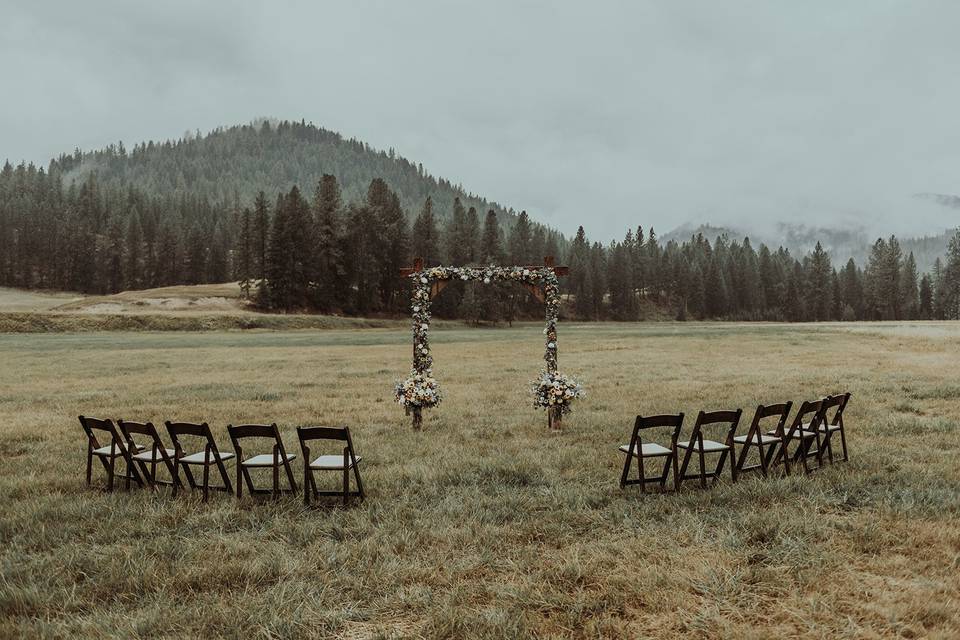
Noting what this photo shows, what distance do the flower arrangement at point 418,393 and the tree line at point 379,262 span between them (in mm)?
Result: 64716

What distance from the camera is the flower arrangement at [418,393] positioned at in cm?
1369

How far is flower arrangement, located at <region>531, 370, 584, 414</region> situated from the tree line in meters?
66.2

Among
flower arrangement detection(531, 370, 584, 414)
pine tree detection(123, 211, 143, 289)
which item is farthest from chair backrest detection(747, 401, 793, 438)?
pine tree detection(123, 211, 143, 289)

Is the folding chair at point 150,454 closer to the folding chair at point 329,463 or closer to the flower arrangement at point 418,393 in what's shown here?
the folding chair at point 329,463

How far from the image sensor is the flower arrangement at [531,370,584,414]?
1354cm

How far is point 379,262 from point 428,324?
69.5m

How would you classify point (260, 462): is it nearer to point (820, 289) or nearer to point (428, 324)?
point (428, 324)

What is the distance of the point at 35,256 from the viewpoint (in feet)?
375

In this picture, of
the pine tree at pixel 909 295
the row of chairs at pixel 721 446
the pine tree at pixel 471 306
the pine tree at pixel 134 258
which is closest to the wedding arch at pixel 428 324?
the row of chairs at pixel 721 446

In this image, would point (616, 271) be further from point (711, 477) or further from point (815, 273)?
point (711, 477)

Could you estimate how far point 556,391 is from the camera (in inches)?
535

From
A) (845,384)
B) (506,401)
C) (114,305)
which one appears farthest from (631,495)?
(114,305)

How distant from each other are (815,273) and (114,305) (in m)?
134

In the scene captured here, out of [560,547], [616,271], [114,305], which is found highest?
[616,271]
